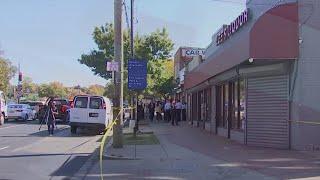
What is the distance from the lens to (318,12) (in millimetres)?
18000

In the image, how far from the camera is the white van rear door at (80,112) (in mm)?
29312

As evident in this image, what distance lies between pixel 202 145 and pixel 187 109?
2532 cm

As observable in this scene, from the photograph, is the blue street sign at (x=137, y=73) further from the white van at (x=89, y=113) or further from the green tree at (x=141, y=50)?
the green tree at (x=141, y=50)

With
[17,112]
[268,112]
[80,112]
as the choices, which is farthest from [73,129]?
[17,112]

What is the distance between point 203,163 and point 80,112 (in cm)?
1509

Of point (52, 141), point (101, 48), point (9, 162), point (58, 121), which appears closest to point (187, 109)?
point (58, 121)

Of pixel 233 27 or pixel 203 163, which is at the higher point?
pixel 233 27

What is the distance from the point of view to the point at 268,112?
1947 cm

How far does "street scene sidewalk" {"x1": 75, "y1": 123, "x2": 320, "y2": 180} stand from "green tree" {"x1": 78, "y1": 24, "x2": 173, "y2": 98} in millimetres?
39113

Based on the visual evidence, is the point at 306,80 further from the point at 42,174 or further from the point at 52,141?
the point at 52,141

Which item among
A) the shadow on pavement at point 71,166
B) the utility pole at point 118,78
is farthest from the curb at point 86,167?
the utility pole at point 118,78

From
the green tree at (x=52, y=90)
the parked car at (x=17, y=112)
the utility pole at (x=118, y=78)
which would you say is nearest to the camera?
the utility pole at (x=118, y=78)

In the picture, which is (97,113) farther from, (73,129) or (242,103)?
(242,103)

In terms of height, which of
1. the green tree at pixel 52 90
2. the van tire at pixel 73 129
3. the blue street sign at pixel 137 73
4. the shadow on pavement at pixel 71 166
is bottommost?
the shadow on pavement at pixel 71 166
